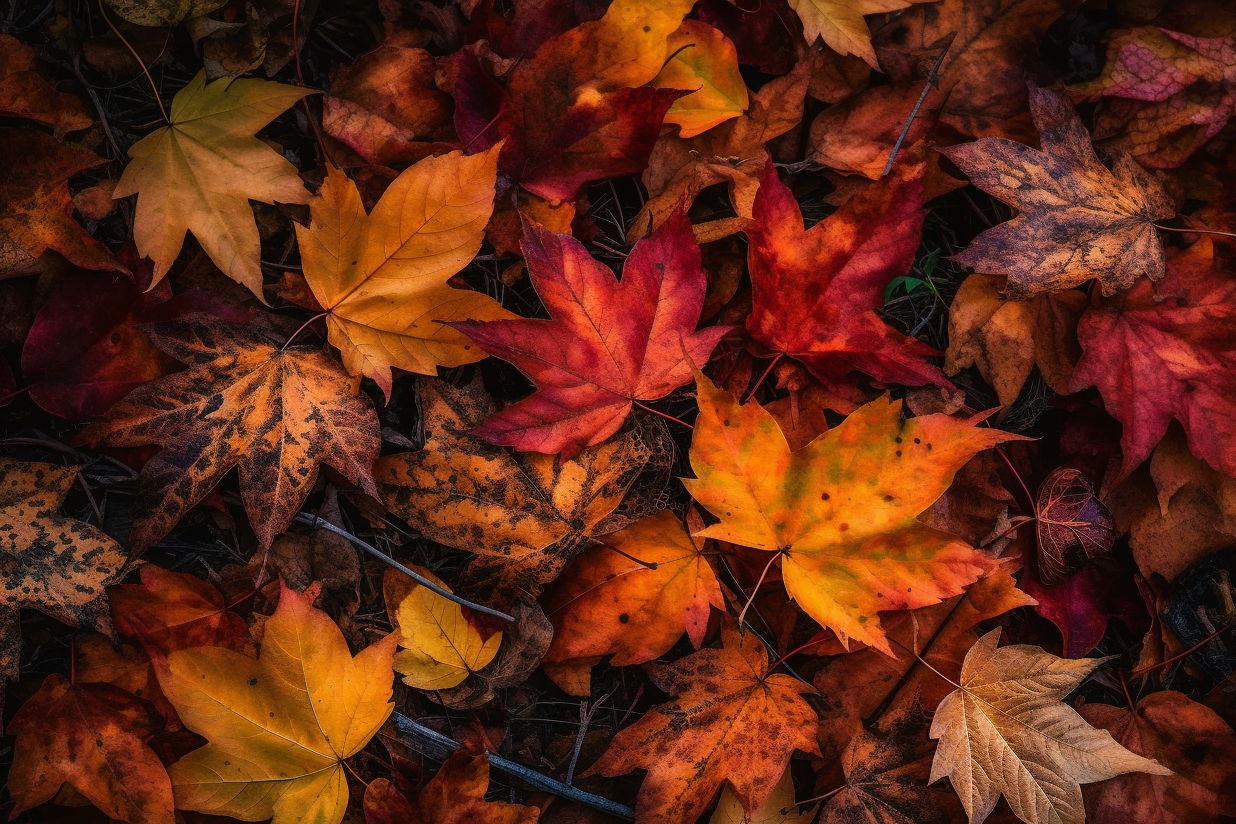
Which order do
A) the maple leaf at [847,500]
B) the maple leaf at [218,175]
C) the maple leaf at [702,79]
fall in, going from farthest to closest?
the maple leaf at [702,79] < the maple leaf at [218,175] < the maple leaf at [847,500]

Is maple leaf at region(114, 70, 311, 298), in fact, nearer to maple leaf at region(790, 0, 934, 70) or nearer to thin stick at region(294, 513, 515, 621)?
thin stick at region(294, 513, 515, 621)

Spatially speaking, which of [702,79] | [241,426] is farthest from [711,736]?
[702,79]

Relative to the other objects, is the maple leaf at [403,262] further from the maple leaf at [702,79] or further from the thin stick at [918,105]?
the thin stick at [918,105]

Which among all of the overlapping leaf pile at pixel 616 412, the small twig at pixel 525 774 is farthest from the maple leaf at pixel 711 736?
the small twig at pixel 525 774

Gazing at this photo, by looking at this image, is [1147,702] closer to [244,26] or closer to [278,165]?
[278,165]

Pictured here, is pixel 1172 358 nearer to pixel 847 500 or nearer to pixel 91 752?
pixel 847 500
